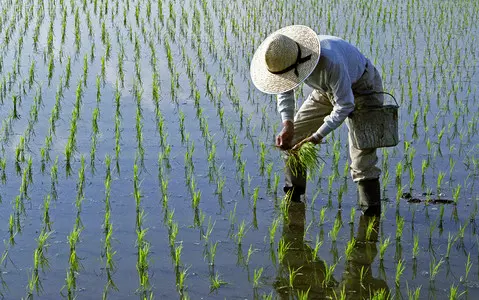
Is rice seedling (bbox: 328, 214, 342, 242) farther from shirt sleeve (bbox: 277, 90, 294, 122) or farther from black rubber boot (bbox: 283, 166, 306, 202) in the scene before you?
shirt sleeve (bbox: 277, 90, 294, 122)

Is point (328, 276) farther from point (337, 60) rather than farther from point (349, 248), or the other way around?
point (337, 60)

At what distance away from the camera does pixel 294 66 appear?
4.09m

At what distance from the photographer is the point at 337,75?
407cm

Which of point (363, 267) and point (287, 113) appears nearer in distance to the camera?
point (363, 267)

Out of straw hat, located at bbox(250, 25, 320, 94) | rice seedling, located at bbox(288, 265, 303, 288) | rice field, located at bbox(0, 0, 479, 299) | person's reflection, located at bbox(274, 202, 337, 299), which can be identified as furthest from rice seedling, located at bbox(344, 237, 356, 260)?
straw hat, located at bbox(250, 25, 320, 94)

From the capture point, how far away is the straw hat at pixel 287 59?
4.03m

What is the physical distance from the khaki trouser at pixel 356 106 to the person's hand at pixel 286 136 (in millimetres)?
232

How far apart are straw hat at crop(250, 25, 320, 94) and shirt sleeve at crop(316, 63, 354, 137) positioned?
0.13 metres

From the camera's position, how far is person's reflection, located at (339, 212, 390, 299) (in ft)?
12.5

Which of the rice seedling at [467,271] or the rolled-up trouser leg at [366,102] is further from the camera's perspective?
the rolled-up trouser leg at [366,102]

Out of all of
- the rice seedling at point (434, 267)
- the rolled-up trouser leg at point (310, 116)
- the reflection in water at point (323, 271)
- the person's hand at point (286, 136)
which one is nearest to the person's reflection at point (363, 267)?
the reflection in water at point (323, 271)

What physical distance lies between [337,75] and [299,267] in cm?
90

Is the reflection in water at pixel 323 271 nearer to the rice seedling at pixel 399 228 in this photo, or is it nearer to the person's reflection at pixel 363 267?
the person's reflection at pixel 363 267

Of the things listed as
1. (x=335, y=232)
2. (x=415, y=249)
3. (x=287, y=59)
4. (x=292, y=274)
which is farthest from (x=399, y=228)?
(x=287, y=59)
